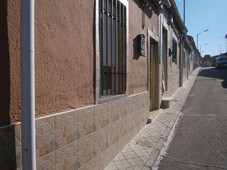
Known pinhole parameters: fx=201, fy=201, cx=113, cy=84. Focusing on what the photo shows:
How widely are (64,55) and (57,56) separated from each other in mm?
123

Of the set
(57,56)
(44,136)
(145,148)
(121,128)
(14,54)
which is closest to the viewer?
(14,54)

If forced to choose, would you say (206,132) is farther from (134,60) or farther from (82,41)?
(82,41)

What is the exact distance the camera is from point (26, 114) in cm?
163

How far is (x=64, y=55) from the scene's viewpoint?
2.30 m

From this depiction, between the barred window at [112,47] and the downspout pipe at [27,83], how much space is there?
1.67 m

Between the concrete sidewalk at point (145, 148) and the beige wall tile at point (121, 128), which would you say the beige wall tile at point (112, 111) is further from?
the concrete sidewalk at point (145, 148)

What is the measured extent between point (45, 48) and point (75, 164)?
1442 millimetres

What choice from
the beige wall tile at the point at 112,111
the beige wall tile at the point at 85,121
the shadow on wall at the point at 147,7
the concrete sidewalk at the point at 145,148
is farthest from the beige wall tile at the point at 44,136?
the shadow on wall at the point at 147,7

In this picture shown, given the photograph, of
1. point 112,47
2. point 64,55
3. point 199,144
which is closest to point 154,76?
point 199,144

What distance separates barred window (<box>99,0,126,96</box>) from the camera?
130 inches

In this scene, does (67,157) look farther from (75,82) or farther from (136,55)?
(136,55)

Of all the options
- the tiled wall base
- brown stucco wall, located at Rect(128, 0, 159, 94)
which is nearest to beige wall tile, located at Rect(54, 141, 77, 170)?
the tiled wall base

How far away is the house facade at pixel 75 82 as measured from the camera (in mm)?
1696

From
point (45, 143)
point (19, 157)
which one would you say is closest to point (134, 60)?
point (45, 143)
